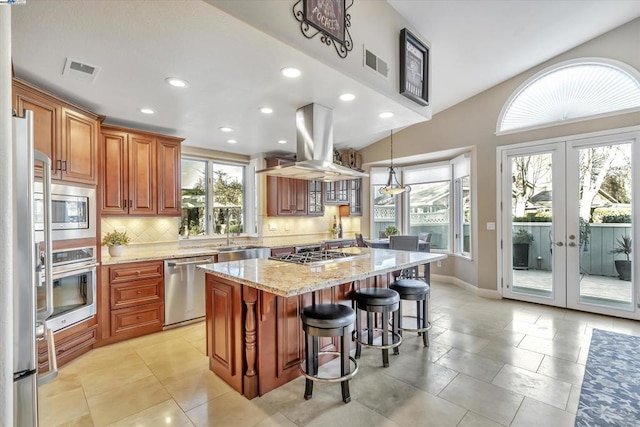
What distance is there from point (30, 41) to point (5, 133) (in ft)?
5.93

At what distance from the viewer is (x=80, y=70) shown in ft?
7.55

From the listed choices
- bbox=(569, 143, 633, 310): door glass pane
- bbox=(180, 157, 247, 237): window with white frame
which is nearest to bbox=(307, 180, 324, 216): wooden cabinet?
bbox=(180, 157, 247, 237): window with white frame

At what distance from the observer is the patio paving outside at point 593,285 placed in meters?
3.91

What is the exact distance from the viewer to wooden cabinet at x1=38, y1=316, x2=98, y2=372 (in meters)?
2.57

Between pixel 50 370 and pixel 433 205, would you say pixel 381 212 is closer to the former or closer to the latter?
pixel 433 205

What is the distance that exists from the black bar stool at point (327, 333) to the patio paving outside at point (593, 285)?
3.78 m

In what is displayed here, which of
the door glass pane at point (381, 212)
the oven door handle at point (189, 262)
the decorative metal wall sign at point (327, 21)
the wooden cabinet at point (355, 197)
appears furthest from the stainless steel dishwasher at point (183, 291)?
the door glass pane at point (381, 212)

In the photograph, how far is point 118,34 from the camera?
183 cm

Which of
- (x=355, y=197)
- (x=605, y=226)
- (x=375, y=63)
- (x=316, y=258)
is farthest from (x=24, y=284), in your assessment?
(x=355, y=197)

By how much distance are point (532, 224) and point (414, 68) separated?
124 inches

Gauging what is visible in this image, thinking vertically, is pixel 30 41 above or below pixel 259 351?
above

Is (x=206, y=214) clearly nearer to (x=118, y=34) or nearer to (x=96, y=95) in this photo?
(x=96, y=95)

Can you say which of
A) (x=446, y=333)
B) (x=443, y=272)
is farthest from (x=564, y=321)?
(x=443, y=272)

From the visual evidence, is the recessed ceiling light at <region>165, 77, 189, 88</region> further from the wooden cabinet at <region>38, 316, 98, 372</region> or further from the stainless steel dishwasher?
the wooden cabinet at <region>38, 316, 98, 372</region>
